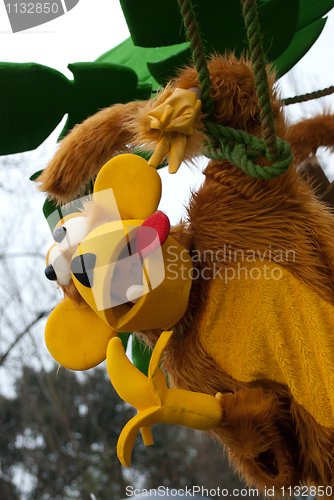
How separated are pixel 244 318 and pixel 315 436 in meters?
0.14

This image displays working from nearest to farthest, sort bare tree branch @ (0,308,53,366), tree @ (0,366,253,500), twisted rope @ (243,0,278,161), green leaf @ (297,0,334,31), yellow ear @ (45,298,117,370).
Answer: twisted rope @ (243,0,278,161) < yellow ear @ (45,298,117,370) < green leaf @ (297,0,334,31) < bare tree branch @ (0,308,53,366) < tree @ (0,366,253,500)

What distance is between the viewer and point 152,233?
0.38 meters

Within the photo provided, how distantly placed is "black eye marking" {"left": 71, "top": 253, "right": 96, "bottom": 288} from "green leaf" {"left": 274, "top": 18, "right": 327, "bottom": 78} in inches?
19.5

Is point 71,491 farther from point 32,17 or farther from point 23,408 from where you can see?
point 32,17

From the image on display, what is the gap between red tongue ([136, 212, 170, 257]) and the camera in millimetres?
379

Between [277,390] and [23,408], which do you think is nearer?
[277,390]

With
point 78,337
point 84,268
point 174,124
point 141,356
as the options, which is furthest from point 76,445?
point 174,124

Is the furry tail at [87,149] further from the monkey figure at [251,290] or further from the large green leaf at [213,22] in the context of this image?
the large green leaf at [213,22]

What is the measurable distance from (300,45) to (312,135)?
17cm

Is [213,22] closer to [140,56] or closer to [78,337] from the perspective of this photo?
[140,56]

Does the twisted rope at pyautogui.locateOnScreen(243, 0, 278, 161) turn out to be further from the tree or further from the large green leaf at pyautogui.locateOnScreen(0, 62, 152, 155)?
the tree

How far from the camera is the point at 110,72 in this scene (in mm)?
583

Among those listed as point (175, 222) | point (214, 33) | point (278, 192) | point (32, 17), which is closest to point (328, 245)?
point (278, 192)

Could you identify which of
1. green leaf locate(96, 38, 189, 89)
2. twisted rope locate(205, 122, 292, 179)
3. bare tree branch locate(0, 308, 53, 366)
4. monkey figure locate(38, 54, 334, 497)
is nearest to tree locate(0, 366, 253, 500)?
bare tree branch locate(0, 308, 53, 366)
